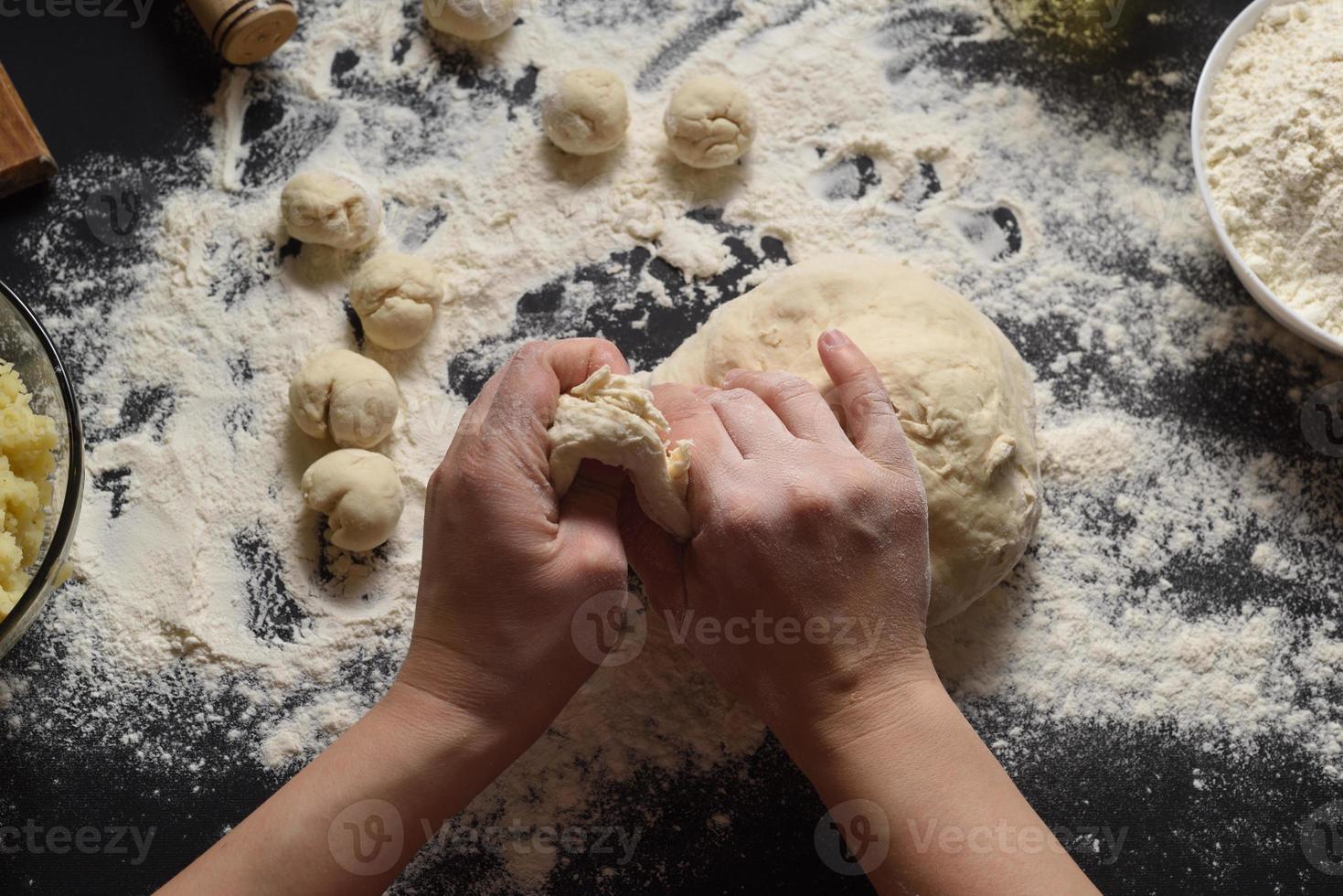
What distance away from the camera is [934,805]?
1.33 meters

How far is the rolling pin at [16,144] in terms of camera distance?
1.80m

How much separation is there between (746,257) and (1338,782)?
50.9 inches

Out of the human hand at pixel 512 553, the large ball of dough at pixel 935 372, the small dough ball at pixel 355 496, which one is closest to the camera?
the human hand at pixel 512 553

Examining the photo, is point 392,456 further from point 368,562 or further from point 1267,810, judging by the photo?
point 1267,810

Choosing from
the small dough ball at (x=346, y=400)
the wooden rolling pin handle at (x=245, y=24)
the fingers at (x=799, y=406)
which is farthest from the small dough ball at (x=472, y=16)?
the fingers at (x=799, y=406)

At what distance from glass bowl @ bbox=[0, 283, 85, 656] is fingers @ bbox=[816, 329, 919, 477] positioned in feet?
3.50

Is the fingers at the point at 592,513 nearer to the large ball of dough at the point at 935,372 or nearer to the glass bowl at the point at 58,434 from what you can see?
the large ball of dough at the point at 935,372

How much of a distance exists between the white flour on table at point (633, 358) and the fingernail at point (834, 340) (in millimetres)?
428

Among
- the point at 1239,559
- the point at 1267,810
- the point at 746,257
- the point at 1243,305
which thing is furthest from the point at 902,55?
the point at 1267,810

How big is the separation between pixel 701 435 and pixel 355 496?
0.59m

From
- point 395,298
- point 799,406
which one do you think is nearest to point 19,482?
point 395,298

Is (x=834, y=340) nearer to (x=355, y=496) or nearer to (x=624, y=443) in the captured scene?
(x=624, y=443)

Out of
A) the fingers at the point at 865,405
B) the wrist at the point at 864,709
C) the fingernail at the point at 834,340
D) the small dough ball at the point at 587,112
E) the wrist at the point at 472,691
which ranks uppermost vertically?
the small dough ball at the point at 587,112

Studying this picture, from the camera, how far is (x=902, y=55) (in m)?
1.96
